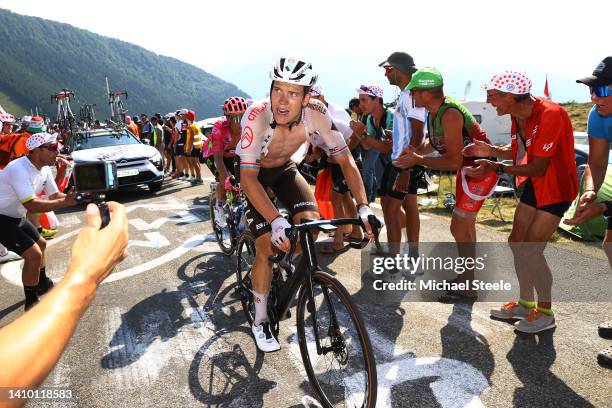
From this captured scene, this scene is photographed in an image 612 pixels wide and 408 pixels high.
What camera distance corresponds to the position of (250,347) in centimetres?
407

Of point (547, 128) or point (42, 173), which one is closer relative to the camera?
point (547, 128)

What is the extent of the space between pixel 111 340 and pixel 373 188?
4.39 meters

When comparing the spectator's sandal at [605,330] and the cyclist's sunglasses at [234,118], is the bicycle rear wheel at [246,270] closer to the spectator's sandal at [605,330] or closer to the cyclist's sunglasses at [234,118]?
the cyclist's sunglasses at [234,118]

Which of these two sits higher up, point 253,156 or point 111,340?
point 253,156

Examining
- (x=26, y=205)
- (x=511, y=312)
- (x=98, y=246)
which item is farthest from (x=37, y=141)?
(x=511, y=312)

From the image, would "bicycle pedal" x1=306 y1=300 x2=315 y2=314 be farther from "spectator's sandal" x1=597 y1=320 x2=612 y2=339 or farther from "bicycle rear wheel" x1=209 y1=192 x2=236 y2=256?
"bicycle rear wheel" x1=209 y1=192 x2=236 y2=256

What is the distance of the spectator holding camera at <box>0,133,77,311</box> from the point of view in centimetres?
489

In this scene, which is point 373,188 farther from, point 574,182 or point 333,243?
point 574,182

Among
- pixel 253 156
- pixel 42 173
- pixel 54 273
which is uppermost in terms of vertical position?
pixel 253 156

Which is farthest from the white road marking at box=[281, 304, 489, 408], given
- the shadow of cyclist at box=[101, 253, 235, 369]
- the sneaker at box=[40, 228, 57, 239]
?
the sneaker at box=[40, 228, 57, 239]

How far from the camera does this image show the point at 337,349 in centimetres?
320

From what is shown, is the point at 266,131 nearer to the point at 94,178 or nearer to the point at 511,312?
the point at 94,178

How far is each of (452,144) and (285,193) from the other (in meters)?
1.82

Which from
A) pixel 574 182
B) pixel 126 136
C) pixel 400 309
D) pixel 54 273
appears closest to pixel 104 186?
pixel 400 309
